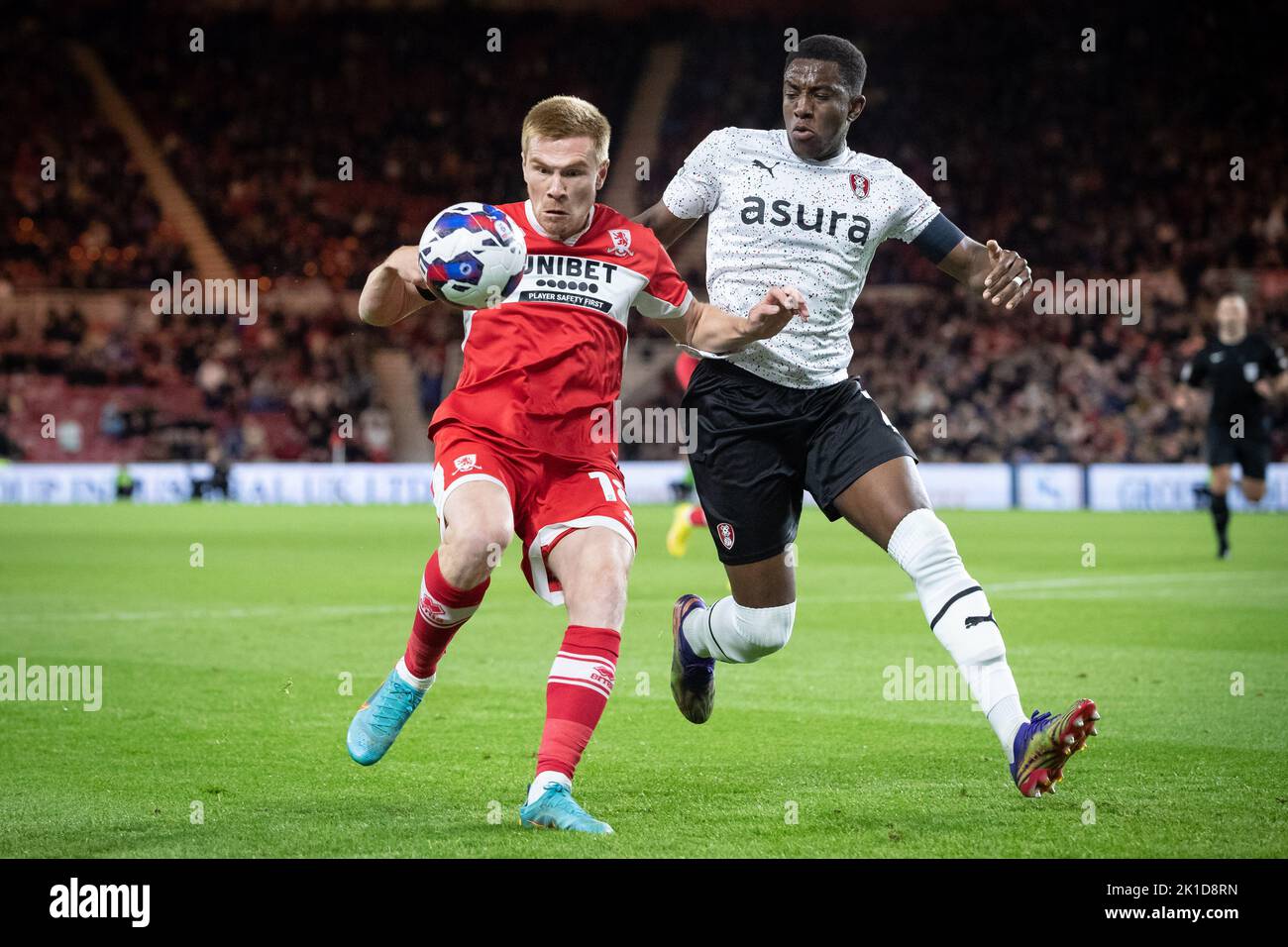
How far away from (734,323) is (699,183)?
79cm

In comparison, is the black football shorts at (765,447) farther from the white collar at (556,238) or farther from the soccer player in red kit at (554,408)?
the white collar at (556,238)

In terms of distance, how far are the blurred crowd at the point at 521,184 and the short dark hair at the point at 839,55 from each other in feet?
71.2

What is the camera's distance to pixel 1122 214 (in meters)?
31.8

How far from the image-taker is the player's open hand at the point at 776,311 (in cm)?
500

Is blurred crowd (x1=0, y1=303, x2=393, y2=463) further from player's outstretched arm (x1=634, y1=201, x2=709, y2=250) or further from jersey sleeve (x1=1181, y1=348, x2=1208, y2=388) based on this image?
player's outstretched arm (x1=634, y1=201, x2=709, y2=250)

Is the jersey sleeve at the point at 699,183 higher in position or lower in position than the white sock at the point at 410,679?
higher

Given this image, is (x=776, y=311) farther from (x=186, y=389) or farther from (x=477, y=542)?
(x=186, y=389)

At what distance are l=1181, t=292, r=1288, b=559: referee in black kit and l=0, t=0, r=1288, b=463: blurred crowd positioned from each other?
10.3 meters

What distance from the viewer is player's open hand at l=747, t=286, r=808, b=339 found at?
5.00 m

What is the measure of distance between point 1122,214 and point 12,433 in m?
21.7

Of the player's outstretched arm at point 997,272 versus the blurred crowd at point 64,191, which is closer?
the player's outstretched arm at point 997,272

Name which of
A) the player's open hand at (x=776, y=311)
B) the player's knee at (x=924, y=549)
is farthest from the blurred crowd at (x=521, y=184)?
the player's open hand at (x=776, y=311)

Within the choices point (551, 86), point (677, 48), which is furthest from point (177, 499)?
point (677, 48)
